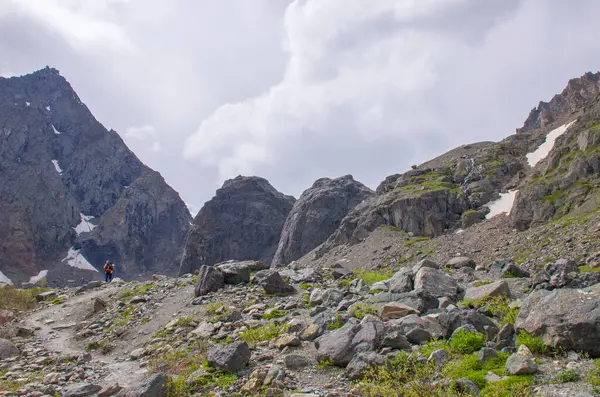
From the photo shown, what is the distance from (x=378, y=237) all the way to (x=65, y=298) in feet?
203

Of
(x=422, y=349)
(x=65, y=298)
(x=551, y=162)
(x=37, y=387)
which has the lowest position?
(x=422, y=349)

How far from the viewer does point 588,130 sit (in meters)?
64.3

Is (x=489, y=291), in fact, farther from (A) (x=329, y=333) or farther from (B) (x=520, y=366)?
(B) (x=520, y=366)

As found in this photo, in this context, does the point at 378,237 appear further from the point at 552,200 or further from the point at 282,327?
the point at 282,327

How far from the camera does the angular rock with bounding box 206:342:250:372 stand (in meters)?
11.1

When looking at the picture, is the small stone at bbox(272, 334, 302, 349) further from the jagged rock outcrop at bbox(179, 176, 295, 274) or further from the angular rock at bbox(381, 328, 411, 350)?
the jagged rock outcrop at bbox(179, 176, 295, 274)

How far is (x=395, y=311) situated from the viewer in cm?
1407

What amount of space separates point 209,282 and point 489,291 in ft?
48.1

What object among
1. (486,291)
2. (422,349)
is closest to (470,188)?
(486,291)

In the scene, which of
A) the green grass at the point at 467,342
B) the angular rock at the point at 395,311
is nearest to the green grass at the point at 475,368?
the green grass at the point at 467,342

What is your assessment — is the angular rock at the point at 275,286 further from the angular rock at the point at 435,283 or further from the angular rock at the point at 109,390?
the angular rock at the point at 109,390

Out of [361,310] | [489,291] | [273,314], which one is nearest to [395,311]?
[361,310]

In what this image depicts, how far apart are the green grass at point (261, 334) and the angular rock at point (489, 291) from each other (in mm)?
7330

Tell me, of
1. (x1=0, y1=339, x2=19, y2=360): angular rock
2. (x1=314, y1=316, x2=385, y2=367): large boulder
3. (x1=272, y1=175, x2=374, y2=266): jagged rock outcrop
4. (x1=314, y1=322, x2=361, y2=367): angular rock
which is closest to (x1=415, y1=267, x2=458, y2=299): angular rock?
(x1=314, y1=316, x2=385, y2=367): large boulder
